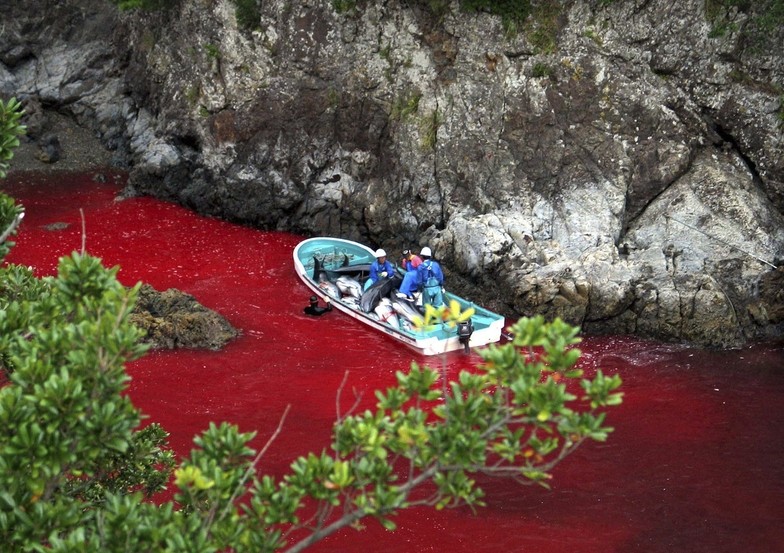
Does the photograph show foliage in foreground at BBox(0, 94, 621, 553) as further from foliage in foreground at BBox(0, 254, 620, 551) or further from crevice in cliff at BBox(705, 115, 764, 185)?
crevice in cliff at BBox(705, 115, 764, 185)

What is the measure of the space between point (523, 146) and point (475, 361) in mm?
6047

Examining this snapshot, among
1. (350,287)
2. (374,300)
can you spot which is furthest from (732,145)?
(350,287)

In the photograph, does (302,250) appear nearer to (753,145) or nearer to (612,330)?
(612,330)

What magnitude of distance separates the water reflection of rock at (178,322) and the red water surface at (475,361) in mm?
291

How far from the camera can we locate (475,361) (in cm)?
1798

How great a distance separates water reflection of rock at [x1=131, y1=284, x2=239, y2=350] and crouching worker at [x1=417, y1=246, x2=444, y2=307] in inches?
157

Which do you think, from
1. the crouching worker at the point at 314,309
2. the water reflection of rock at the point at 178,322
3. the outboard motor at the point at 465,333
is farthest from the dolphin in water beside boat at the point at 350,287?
the outboard motor at the point at 465,333

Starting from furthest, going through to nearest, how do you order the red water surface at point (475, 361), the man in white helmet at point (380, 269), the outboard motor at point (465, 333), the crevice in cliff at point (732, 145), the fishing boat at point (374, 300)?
the crevice in cliff at point (732, 145) → the man in white helmet at point (380, 269) → the fishing boat at point (374, 300) → the outboard motor at point (465, 333) → the red water surface at point (475, 361)

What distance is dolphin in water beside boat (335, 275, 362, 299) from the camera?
2016cm

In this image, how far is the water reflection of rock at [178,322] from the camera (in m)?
18.0

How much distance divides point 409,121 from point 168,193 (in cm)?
811

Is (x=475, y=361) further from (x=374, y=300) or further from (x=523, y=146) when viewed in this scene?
(x=523, y=146)

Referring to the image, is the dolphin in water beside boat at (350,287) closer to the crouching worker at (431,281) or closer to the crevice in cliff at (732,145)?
the crouching worker at (431,281)

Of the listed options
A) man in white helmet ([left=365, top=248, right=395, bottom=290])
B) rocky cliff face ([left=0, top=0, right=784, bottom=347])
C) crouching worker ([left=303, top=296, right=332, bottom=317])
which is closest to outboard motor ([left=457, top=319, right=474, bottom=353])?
rocky cliff face ([left=0, top=0, right=784, bottom=347])
